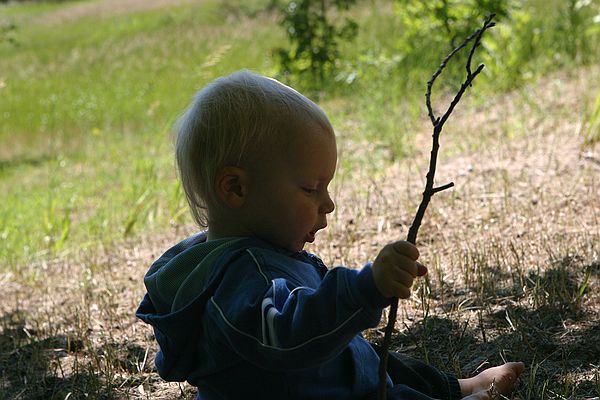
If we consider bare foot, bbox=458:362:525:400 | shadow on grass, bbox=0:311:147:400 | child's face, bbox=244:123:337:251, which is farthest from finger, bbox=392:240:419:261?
shadow on grass, bbox=0:311:147:400

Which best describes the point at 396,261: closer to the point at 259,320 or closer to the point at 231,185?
the point at 259,320

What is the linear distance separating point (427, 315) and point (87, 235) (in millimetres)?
3588

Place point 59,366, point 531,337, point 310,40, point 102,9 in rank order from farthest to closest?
point 102,9, point 310,40, point 59,366, point 531,337

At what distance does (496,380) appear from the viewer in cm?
271

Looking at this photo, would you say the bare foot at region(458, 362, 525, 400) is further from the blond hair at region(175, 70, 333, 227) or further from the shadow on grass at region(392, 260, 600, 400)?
the blond hair at region(175, 70, 333, 227)

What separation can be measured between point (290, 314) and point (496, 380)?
94cm

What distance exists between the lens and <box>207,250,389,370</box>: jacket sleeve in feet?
6.40

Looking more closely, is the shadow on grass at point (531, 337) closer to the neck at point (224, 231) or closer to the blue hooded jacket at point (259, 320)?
the blue hooded jacket at point (259, 320)

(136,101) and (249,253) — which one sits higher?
(249,253)

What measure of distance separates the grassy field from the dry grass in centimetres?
1

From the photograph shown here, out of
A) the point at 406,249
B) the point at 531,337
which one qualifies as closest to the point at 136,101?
the point at 531,337

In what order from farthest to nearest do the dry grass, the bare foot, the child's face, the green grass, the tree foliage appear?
the tree foliage < the green grass < the dry grass < the bare foot < the child's face

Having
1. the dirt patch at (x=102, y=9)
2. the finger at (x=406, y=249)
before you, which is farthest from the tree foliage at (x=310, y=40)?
the dirt patch at (x=102, y=9)

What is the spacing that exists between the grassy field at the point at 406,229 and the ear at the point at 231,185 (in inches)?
39.9
